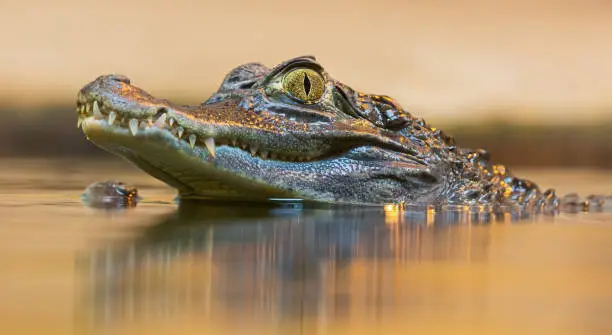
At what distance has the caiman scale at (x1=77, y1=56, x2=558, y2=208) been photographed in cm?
350

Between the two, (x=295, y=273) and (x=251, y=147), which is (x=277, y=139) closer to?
(x=251, y=147)

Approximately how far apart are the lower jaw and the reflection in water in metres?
0.21

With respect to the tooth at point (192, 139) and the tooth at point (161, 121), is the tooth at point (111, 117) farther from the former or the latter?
the tooth at point (192, 139)

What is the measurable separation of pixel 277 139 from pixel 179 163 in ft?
1.54

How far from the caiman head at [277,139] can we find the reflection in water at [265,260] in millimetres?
284

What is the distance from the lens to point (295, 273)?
210 cm

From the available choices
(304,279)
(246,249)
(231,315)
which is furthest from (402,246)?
(231,315)

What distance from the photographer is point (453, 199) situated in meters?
4.38

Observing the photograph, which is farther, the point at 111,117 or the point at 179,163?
the point at 179,163

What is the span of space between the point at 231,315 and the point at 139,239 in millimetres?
1145

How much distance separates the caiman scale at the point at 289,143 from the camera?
350 cm

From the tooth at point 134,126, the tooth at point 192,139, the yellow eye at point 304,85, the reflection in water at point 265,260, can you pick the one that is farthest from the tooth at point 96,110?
the yellow eye at point 304,85

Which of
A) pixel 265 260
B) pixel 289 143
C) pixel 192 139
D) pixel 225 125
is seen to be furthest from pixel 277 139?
pixel 265 260

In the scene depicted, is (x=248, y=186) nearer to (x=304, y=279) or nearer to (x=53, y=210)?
(x=53, y=210)
